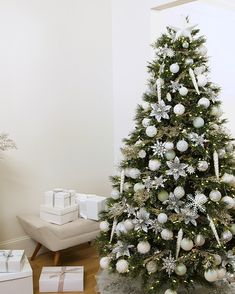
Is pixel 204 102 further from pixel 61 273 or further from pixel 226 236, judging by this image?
pixel 61 273

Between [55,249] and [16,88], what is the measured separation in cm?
140

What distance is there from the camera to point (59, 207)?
3277 mm

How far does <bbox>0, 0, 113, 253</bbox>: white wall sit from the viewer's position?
3.38 m

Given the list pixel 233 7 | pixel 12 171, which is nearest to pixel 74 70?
pixel 12 171

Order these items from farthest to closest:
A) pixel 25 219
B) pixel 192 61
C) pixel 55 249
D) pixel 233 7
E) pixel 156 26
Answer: pixel 233 7
pixel 156 26
pixel 25 219
pixel 55 249
pixel 192 61

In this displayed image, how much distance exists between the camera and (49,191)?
3.45 metres

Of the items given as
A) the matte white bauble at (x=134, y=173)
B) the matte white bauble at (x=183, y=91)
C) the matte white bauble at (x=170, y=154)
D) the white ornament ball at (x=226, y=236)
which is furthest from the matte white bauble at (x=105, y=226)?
the matte white bauble at (x=183, y=91)

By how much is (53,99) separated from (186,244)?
1.98 meters

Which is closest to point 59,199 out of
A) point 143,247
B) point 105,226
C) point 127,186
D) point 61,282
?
point 61,282

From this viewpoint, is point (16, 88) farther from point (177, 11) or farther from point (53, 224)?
point (177, 11)

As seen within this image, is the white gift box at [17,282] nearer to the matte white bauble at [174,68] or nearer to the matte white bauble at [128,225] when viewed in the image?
the matte white bauble at [128,225]

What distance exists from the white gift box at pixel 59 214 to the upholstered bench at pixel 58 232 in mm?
44

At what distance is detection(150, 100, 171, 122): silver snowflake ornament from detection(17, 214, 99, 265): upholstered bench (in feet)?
4.33

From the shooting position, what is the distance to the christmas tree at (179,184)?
2258mm
